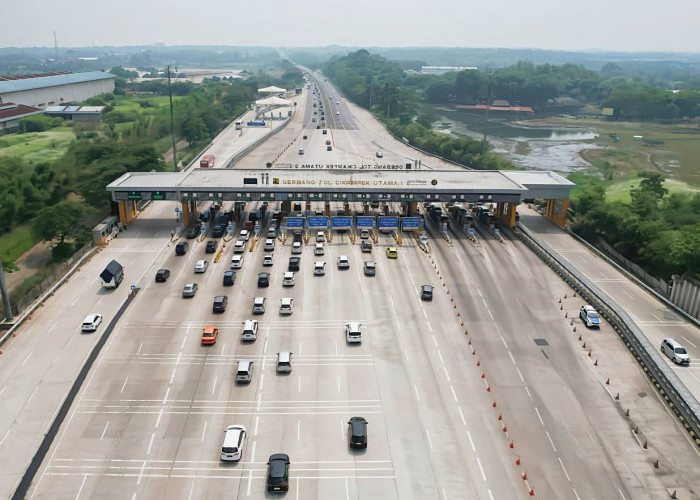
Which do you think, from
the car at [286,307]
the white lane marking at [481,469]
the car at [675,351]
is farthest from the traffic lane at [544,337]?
the car at [286,307]

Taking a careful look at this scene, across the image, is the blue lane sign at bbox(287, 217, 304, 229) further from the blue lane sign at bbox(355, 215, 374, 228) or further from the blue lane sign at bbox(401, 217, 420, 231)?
the blue lane sign at bbox(401, 217, 420, 231)

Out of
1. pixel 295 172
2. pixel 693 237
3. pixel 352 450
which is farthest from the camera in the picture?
pixel 295 172

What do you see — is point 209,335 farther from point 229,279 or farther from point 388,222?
point 388,222

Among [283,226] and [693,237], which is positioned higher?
[693,237]

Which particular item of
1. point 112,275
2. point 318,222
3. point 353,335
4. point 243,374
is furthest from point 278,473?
point 318,222

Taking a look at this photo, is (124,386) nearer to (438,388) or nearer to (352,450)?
(352,450)

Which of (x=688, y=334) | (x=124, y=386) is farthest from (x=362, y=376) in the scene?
(x=688, y=334)

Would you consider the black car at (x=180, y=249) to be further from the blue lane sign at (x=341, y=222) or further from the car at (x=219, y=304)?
the blue lane sign at (x=341, y=222)
